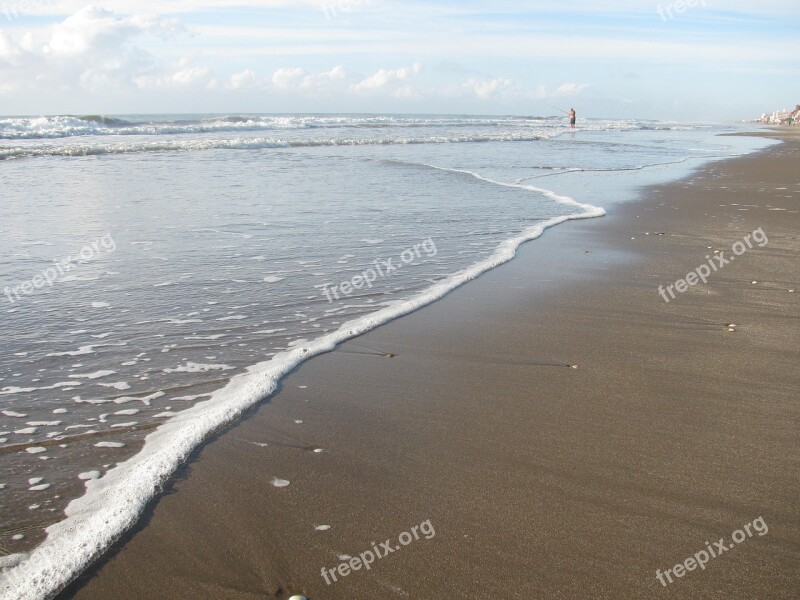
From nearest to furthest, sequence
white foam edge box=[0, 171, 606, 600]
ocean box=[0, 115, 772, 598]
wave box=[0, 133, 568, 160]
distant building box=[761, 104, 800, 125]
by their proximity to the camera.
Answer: white foam edge box=[0, 171, 606, 600] → ocean box=[0, 115, 772, 598] → wave box=[0, 133, 568, 160] → distant building box=[761, 104, 800, 125]

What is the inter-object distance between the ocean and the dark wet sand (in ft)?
0.93

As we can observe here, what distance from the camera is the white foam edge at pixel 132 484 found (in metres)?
2.33

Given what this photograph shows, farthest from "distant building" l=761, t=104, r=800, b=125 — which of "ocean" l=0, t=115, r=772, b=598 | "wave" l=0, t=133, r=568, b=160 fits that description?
"ocean" l=0, t=115, r=772, b=598

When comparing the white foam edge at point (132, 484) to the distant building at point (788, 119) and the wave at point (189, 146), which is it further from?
the distant building at point (788, 119)

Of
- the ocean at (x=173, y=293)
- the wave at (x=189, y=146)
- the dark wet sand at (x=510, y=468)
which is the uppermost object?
the wave at (x=189, y=146)

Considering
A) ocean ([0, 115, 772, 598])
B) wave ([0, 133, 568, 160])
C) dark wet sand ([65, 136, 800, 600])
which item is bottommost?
dark wet sand ([65, 136, 800, 600])

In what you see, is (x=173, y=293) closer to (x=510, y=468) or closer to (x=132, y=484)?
(x=132, y=484)

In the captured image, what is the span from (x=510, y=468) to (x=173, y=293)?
13.2ft

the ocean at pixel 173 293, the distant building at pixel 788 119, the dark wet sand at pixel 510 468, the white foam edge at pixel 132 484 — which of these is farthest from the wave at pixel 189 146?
the distant building at pixel 788 119

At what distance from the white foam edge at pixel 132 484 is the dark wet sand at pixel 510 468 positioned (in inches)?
3.6

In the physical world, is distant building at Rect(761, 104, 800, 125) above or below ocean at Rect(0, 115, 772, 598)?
above

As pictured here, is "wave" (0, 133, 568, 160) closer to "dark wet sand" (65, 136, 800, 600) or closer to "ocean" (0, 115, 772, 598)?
"ocean" (0, 115, 772, 598)

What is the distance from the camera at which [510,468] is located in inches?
119

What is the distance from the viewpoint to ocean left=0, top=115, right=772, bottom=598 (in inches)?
115
